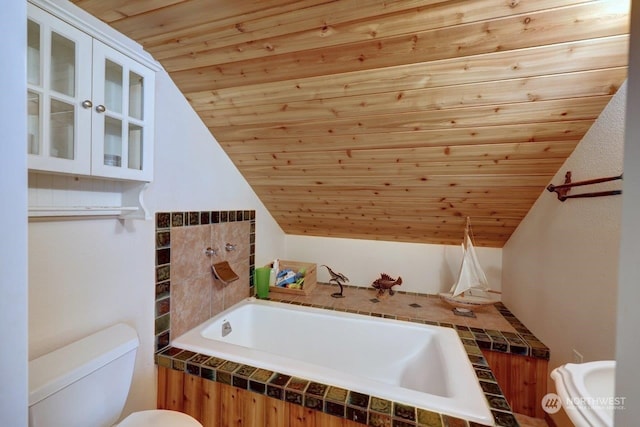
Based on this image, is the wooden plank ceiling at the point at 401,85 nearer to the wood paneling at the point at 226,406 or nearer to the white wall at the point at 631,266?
the white wall at the point at 631,266

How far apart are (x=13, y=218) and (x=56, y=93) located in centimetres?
79

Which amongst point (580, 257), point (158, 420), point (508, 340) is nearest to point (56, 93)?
point (158, 420)

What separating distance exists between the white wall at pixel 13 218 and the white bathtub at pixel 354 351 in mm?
1052

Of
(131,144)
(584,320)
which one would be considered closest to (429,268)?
(584,320)

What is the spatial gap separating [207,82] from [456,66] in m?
1.31

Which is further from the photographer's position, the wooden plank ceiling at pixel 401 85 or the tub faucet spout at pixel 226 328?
the tub faucet spout at pixel 226 328

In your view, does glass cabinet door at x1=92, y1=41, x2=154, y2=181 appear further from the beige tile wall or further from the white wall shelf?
the beige tile wall

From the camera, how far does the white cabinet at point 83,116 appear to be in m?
0.86

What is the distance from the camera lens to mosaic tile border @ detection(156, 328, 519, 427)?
1.00 meters

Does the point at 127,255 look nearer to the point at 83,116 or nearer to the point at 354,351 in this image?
the point at 83,116

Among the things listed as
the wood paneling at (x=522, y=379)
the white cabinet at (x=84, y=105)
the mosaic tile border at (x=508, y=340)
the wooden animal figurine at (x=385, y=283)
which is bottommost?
the wood paneling at (x=522, y=379)

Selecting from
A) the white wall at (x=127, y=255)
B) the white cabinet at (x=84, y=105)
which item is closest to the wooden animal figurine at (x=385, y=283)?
the white wall at (x=127, y=255)

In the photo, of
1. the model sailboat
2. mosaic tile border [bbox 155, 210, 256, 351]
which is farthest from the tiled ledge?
the model sailboat

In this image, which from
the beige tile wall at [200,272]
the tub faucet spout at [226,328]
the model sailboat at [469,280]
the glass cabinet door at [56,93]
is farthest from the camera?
the model sailboat at [469,280]
